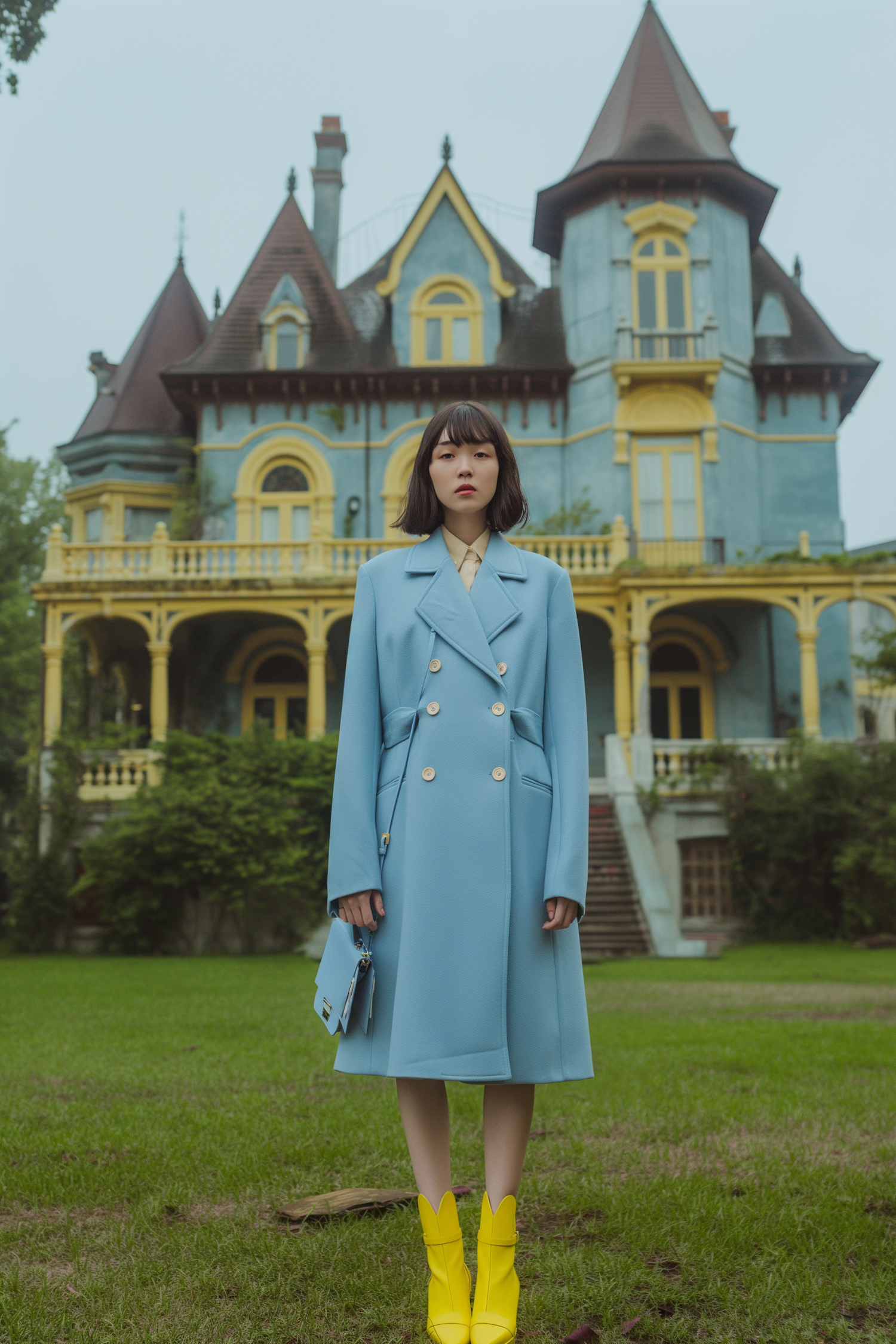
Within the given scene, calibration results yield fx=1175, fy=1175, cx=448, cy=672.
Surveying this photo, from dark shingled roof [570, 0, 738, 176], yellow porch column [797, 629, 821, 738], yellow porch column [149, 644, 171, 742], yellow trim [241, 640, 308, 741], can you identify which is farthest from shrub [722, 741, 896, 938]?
dark shingled roof [570, 0, 738, 176]

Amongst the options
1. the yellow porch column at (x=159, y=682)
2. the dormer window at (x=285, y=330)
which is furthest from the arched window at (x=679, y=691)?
the dormer window at (x=285, y=330)

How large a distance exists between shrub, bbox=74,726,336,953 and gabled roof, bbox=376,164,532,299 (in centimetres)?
1169

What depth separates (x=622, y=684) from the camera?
73.1 ft

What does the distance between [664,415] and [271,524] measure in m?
8.62

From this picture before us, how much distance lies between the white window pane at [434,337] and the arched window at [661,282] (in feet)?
14.1

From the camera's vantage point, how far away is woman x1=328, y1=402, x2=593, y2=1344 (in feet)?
10.1

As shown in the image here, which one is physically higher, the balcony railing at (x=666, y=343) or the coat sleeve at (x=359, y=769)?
the balcony railing at (x=666, y=343)

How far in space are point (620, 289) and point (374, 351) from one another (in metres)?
5.50

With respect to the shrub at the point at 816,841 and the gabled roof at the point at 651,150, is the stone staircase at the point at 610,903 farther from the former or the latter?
the gabled roof at the point at 651,150

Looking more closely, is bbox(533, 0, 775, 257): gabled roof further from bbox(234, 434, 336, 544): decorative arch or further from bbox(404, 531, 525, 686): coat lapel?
bbox(404, 531, 525, 686): coat lapel

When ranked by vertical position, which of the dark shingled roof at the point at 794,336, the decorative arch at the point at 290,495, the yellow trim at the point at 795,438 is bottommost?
the decorative arch at the point at 290,495

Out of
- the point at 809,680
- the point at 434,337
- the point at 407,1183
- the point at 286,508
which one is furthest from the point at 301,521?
the point at 407,1183

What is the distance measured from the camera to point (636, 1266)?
136 inches

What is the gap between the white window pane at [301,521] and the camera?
2525 centimetres
